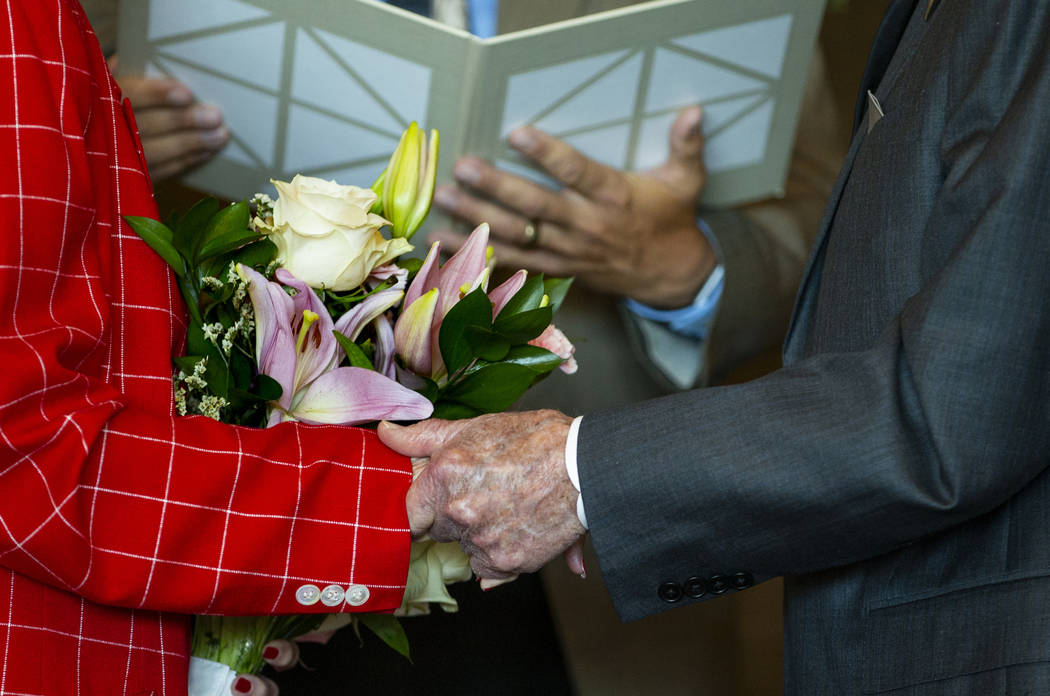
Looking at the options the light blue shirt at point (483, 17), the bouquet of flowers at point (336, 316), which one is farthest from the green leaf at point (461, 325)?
the light blue shirt at point (483, 17)

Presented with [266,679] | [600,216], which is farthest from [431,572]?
[600,216]

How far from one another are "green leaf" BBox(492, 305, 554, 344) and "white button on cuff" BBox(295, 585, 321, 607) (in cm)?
22

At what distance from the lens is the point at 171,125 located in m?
1.17

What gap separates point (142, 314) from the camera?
2.13 ft

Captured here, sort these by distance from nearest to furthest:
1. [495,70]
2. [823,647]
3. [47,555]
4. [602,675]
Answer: [47,555] < [823,647] < [495,70] < [602,675]

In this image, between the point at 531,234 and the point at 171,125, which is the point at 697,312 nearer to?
the point at 531,234

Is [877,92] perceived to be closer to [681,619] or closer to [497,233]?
[497,233]

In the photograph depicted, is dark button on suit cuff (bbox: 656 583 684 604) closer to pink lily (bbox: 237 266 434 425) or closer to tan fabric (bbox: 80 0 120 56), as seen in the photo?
pink lily (bbox: 237 266 434 425)

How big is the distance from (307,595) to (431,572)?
11 cm

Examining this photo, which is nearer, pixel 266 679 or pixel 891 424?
pixel 891 424

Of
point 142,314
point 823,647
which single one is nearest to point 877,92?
point 823,647

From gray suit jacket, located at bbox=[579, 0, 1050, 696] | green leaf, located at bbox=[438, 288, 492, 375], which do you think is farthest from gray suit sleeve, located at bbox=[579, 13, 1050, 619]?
green leaf, located at bbox=[438, 288, 492, 375]

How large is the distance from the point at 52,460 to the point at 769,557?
→ 0.47 metres

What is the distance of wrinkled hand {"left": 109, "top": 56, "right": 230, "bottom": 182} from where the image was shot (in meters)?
1.14
